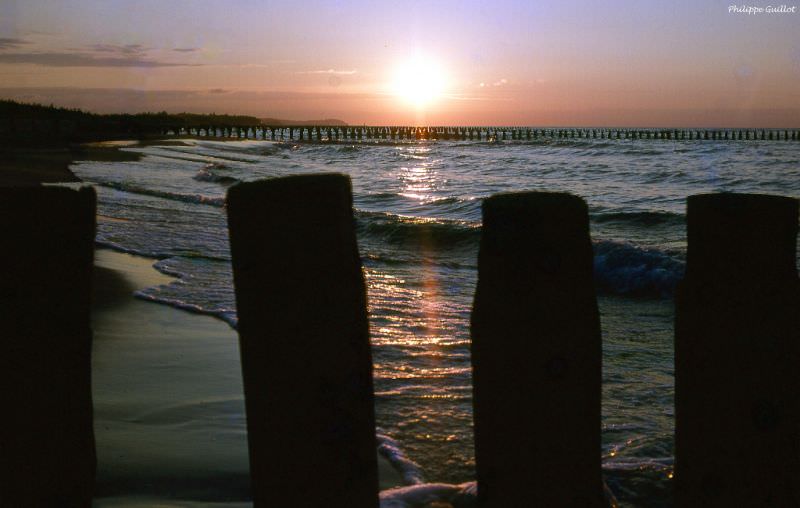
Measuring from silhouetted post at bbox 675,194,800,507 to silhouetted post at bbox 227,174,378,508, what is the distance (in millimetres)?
825

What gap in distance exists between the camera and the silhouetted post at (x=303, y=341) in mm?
1752

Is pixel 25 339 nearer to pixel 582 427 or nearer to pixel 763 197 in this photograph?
pixel 582 427

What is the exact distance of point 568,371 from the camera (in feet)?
6.23

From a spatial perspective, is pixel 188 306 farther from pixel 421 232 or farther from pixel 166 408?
pixel 421 232

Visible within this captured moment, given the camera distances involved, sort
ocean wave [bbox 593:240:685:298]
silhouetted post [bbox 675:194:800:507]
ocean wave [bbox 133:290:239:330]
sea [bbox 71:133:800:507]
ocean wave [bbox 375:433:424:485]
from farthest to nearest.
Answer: ocean wave [bbox 593:240:685:298], ocean wave [bbox 133:290:239:330], sea [bbox 71:133:800:507], ocean wave [bbox 375:433:424:485], silhouetted post [bbox 675:194:800:507]

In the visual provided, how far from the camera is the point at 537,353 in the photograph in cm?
188

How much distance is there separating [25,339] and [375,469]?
2.87 feet

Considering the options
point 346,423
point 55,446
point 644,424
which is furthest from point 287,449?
point 644,424

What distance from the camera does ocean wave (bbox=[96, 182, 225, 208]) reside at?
1741 centimetres

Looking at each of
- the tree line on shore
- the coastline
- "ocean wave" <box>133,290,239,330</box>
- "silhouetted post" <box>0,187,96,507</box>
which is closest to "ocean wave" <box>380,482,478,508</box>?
the coastline

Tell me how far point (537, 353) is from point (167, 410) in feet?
10.3

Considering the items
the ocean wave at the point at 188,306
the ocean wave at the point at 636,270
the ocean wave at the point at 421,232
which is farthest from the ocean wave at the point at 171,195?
the ocean wave at the point at 188,306

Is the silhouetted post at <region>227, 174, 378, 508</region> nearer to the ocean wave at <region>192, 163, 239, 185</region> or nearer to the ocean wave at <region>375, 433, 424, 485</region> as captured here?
the ocean wave at <region>375, 433, 424, 485</region>

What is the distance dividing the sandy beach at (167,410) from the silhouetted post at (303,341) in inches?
3.8
